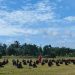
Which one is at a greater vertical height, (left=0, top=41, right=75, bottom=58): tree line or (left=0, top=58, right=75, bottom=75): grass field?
(left=0, top=41, right=75, bottom=58): tree line

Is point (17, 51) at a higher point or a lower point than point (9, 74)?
higher

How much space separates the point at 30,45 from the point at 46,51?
1856cm

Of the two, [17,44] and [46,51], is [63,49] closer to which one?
[46,51]

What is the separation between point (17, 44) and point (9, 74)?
16130cm

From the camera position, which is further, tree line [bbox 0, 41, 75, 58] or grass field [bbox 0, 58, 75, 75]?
tree line [bbox 0, 41, 75, 58]

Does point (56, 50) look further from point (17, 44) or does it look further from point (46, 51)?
point (17, 44)

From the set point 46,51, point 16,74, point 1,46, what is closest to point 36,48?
point 46,51

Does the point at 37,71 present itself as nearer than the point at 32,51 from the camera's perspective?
Yes

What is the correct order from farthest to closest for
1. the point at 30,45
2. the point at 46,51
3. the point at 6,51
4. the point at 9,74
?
the point at 30,45 < the point at 46,51 < the point at 6,51 < the point at 9,74

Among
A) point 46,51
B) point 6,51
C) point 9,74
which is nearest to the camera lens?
point 9,74

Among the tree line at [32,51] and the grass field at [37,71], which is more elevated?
the tree line at [32,51]

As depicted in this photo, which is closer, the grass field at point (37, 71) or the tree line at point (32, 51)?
the grass field at point (37, 71)

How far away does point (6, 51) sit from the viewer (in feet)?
530

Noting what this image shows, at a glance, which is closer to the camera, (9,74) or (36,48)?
(9,74)
